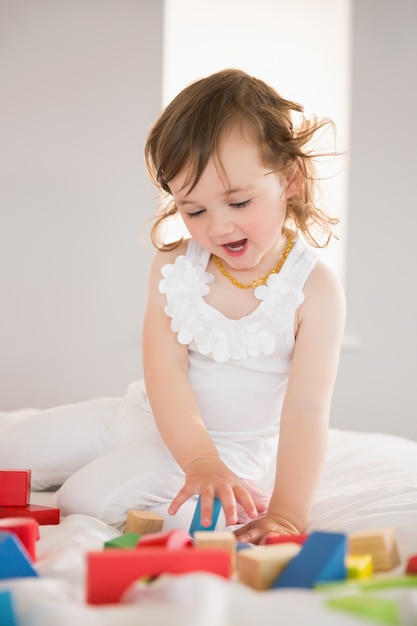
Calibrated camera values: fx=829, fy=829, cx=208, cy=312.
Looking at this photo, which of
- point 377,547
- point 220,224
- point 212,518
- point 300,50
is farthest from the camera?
point 300,50

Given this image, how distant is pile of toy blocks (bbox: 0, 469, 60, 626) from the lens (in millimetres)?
688

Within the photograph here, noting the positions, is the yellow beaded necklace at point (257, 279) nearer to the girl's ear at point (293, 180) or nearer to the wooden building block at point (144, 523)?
the girl's ear at point (293, 180)

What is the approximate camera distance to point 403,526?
1016 millimetres

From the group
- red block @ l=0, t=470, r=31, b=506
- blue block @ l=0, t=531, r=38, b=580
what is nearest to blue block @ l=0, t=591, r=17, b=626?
blue block @ l=0, t=531, r=38, b=580

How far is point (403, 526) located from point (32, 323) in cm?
212

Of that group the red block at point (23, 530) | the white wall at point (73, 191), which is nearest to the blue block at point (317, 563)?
the red block at point (23, 530)

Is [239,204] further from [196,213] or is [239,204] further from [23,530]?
[23,530]

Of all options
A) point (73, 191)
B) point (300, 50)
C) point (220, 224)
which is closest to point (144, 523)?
point (220, 224)

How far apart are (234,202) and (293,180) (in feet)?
0.63

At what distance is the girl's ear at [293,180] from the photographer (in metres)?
1.41

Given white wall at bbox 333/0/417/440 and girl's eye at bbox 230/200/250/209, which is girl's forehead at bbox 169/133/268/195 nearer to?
girl's eye at bbox 230/200/250/209

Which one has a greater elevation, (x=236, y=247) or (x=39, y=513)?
(x=236, y=247)

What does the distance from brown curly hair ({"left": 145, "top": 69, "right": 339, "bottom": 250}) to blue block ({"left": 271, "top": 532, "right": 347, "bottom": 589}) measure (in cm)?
68

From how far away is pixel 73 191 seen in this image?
9.66 ft
